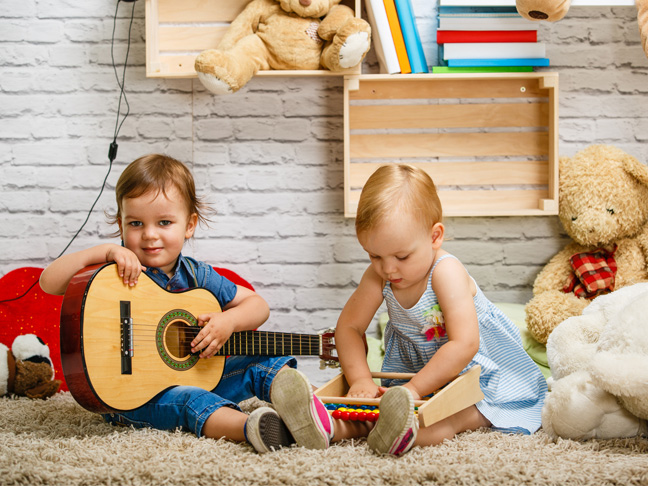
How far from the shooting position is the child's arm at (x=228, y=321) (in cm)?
141

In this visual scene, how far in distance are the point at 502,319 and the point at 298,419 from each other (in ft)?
2.13

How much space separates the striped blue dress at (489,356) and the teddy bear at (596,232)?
0.33 m

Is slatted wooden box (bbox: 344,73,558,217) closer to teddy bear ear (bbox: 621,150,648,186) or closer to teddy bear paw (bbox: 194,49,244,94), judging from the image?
teddy bear ear (bbox: 621,150,648,186)

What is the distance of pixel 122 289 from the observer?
4.34 ft

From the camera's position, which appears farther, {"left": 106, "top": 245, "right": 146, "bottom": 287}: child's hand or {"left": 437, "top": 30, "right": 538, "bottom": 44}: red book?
{"left": 437, "top": 30, "right": 538, "bottom": 44}: red book

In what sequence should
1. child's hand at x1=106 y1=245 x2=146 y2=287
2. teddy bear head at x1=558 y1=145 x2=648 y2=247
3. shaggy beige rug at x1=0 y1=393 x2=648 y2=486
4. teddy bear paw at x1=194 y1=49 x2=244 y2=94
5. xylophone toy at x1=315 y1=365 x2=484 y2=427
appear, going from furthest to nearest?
teddy bear head at x1=558 y1=145 x2=648 y2=247, teddy bear paw at x1=194 y1=49 x2=244 y2=94, child's hand at x1=106 y1=245 x2=146 y2=287, xylophone toy at x1=315 y1=365 x2=484 y2=427, shaggy beige rug at x1=0 y1=393 x2=648 y2=486

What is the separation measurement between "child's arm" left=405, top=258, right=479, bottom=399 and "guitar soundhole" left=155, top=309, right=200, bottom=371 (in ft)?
1.66

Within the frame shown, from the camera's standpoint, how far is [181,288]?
156 centimetres

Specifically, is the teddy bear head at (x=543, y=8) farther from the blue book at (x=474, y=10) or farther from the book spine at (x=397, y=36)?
the book spine at (x=397, y=36)

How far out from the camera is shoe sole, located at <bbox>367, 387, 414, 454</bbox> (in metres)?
1.05

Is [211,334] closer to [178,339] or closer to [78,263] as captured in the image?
[178,339]

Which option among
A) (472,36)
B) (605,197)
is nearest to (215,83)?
(472,36)

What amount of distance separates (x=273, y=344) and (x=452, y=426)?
1.58 feet

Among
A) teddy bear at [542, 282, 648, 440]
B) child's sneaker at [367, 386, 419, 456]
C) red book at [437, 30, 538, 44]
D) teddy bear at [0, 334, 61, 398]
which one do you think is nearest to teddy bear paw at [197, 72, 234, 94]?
red book at [437, 30, 538, 44]
